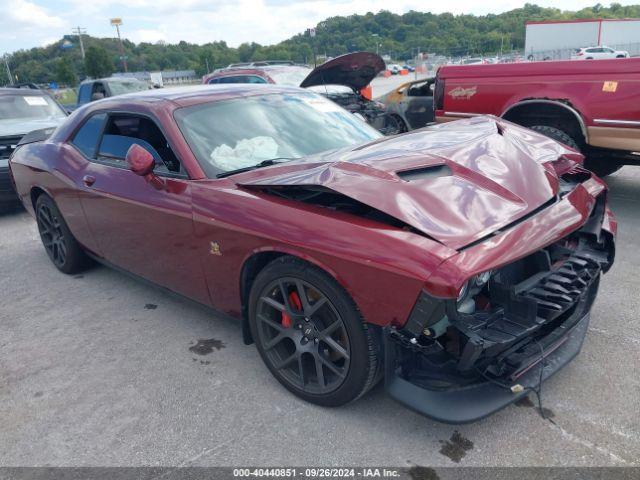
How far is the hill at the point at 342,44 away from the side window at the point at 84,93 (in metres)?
55.8

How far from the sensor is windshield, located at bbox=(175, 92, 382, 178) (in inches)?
119

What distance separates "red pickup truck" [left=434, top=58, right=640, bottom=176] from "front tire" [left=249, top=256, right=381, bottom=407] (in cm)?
404

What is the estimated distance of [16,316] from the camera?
3.90 meters

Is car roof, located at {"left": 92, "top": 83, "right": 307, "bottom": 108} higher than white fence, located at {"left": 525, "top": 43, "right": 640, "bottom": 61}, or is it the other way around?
car roof, located at {"left": 92, "top": 83, "right": 307, "bottom": 108}

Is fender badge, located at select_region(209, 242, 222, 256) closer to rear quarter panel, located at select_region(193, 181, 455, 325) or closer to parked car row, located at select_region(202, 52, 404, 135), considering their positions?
rear quarter panel, located at select_region(193, 181, 455, 325)

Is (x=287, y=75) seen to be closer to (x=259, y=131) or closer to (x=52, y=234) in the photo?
(x=52, y=234)

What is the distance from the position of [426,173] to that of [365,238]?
1.82 ft

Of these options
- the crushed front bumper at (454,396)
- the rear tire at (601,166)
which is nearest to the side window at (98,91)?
the rear tire at (601,166)

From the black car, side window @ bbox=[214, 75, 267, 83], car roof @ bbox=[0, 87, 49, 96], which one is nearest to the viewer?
the black car

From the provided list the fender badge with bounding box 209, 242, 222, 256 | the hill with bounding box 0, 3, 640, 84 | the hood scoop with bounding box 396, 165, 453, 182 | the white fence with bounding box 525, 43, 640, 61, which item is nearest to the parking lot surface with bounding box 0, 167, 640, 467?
the fender badge with bounding box 209, 242, 222, 256

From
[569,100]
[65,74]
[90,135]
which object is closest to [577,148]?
[569,100]

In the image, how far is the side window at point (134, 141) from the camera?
10.1 feet

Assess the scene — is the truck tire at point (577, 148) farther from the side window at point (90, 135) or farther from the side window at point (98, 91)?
the side window at point (98, 91)

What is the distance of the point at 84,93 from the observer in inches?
478
